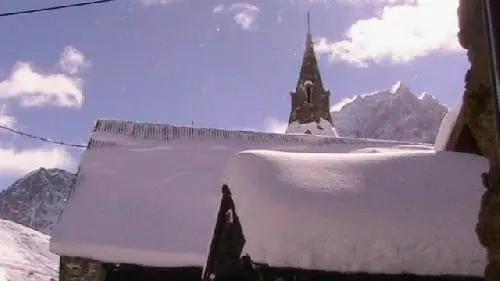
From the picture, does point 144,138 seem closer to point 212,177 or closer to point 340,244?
point 212,177

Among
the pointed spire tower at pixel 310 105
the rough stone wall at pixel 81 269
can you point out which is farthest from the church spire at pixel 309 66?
the rough stone wall at pixel 81 269

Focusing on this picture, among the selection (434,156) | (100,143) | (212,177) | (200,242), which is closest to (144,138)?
(100,143)

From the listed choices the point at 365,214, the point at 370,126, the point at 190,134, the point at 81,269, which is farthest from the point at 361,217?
the point at 370,126

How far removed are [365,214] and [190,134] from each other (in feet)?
34.4

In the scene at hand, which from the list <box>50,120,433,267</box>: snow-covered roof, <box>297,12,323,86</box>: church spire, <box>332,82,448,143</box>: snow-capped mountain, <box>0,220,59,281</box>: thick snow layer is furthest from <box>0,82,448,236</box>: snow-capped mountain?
<box>50,120,433,267</box>: snow-covered roof

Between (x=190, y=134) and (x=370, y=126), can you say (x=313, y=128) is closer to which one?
(x=190, y=134)

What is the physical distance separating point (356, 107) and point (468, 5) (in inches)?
3731

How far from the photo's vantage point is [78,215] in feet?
35.3

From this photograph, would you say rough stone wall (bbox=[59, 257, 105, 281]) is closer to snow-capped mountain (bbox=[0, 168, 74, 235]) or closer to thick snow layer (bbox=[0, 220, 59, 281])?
thick snow layer (bbox=[0, 220, 59, 281])

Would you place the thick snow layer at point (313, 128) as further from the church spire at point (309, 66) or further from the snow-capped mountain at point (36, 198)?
the snow-capped mountain at point (36, 198)

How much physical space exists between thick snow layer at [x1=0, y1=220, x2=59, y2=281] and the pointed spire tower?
13.0m

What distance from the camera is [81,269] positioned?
10.3m

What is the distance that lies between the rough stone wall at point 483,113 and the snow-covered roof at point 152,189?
24.3 feet

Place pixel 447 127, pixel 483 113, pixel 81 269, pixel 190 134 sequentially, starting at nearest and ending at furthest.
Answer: pixel 483 113
pixel 447 127
pixel 81 269
pixel 190 134
